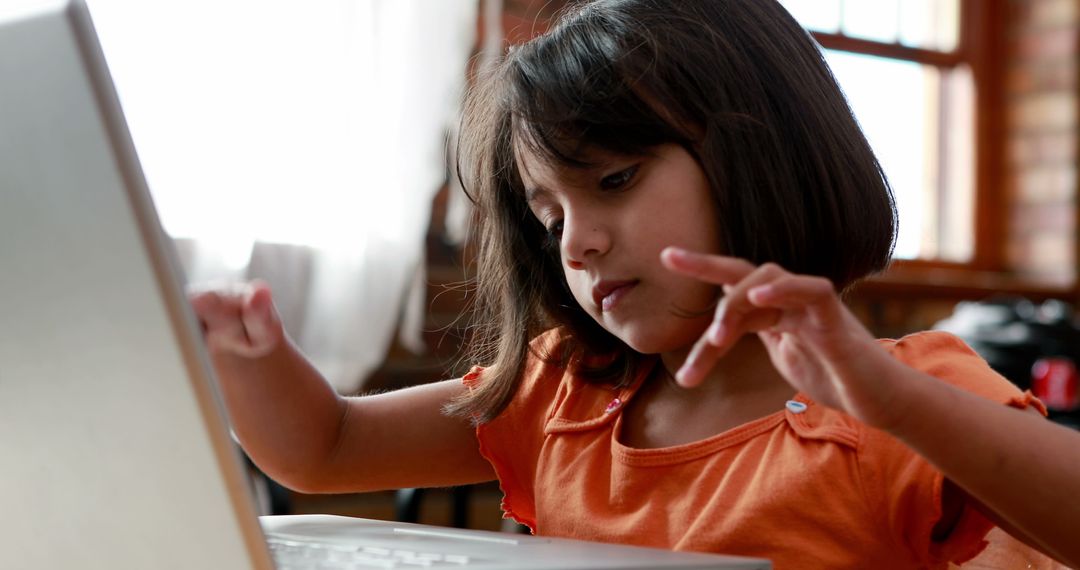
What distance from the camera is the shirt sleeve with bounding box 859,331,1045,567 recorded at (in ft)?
2.11

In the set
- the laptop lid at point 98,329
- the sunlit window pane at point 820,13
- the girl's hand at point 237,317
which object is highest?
the laptop lid at point 98,329

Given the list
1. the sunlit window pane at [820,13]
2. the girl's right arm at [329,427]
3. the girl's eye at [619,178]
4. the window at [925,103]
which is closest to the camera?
the girl's eye at [619,178]

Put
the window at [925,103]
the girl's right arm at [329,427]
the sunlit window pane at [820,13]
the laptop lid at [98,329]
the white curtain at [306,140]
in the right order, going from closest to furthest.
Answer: the laptop lid at [98,329] → the girl's right arm at [329,427] → the white curtain at [306,140] → the sunlit window pane at [820,13] → the window at [925,103]

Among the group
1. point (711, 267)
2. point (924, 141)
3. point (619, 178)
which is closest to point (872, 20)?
point (924, 141)

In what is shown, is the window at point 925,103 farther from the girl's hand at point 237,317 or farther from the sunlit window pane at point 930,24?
the girl's hand at point 237,317

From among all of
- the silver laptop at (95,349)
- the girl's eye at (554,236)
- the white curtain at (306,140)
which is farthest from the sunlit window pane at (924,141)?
the silver laptop at (95,349)

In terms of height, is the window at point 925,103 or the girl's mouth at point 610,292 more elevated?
the girl's mouth at point 610,292

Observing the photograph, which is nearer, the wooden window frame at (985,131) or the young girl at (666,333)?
the young girl at (666,333)

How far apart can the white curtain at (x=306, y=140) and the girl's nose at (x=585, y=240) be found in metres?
1.05

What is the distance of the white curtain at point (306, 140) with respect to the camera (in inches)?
66.9

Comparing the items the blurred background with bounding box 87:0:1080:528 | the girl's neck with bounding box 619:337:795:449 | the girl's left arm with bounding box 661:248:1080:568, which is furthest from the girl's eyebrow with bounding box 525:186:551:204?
the blurred background with bounding box 87:0:1080:528

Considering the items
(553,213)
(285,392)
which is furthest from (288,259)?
(553,213)

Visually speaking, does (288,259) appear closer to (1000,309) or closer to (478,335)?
(478,335)

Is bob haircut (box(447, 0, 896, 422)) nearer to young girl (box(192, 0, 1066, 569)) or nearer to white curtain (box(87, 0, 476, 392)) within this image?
young girl (box(192, 0, 1066, 569))
